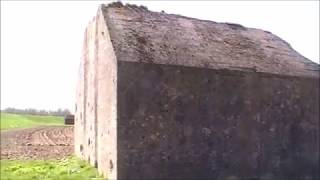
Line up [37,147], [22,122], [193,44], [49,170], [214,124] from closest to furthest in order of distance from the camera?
[214,124] → [193,44] → [49,170] → [37,147] → [22,122]

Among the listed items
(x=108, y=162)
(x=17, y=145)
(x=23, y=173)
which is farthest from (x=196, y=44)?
(x=17, y=145)

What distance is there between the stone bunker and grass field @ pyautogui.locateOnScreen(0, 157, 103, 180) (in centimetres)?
58

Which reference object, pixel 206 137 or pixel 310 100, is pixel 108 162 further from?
pixel 310 100

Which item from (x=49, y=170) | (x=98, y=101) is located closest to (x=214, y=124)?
(x=98, y=101)

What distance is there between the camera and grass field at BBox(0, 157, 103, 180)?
18.7 meters

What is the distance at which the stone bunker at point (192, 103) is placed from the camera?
16.1 m

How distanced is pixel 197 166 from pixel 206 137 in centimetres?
97

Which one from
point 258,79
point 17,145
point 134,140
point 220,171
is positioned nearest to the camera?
point 134,140

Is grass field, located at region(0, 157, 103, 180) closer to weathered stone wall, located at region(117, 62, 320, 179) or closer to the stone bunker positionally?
the stone bunker

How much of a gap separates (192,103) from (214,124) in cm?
104

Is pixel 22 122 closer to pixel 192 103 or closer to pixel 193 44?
pixel 193 44

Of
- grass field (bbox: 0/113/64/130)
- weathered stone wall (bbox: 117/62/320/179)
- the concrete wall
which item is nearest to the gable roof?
weathered stone wall (bbox: 117/62/320/179)

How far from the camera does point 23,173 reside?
20.3 meters

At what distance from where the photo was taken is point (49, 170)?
2044cm
